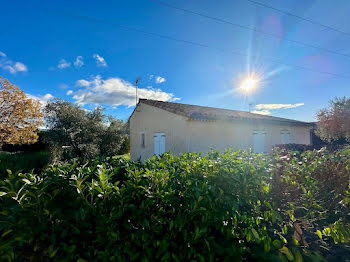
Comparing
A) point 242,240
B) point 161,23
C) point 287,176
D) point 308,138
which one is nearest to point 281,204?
point 287,176

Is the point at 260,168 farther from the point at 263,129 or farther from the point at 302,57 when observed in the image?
the point at 302,57


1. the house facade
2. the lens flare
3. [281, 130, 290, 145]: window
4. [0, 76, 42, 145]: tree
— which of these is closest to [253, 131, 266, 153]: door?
the house facade

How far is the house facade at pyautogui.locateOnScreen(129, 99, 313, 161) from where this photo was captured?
9.94 metres

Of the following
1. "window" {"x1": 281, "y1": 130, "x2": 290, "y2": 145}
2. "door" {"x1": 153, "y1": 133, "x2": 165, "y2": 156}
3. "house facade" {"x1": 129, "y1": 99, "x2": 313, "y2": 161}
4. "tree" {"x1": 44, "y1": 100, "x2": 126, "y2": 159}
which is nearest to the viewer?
"house facade" {"x1": 129, "y1": 99, "x2": 313, "y2": 161}

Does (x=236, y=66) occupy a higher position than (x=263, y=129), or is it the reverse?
(x=236, y=66)

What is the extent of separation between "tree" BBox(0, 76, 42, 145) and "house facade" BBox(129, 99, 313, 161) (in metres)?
7.77

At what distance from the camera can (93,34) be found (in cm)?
738

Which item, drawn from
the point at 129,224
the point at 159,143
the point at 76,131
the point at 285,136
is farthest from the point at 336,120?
the point at 76,131

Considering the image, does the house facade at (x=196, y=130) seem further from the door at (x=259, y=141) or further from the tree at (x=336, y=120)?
the tree at (x=336, y=120)

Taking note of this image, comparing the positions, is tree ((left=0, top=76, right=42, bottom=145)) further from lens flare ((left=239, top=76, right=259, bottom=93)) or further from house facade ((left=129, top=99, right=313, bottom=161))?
lens flare ((left=239, top=76, right=259, bottom=93))

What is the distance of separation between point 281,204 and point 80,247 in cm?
191

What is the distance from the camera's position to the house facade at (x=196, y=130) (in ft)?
32.6

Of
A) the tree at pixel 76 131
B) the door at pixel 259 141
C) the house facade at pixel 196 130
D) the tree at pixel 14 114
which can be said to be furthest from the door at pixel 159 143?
the tree at pixel 14 114

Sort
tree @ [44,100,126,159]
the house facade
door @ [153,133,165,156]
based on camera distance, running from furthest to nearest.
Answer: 1. tree @ [44,100,126,159]
2. door @ [153,133,165,156]
3. the house facade
